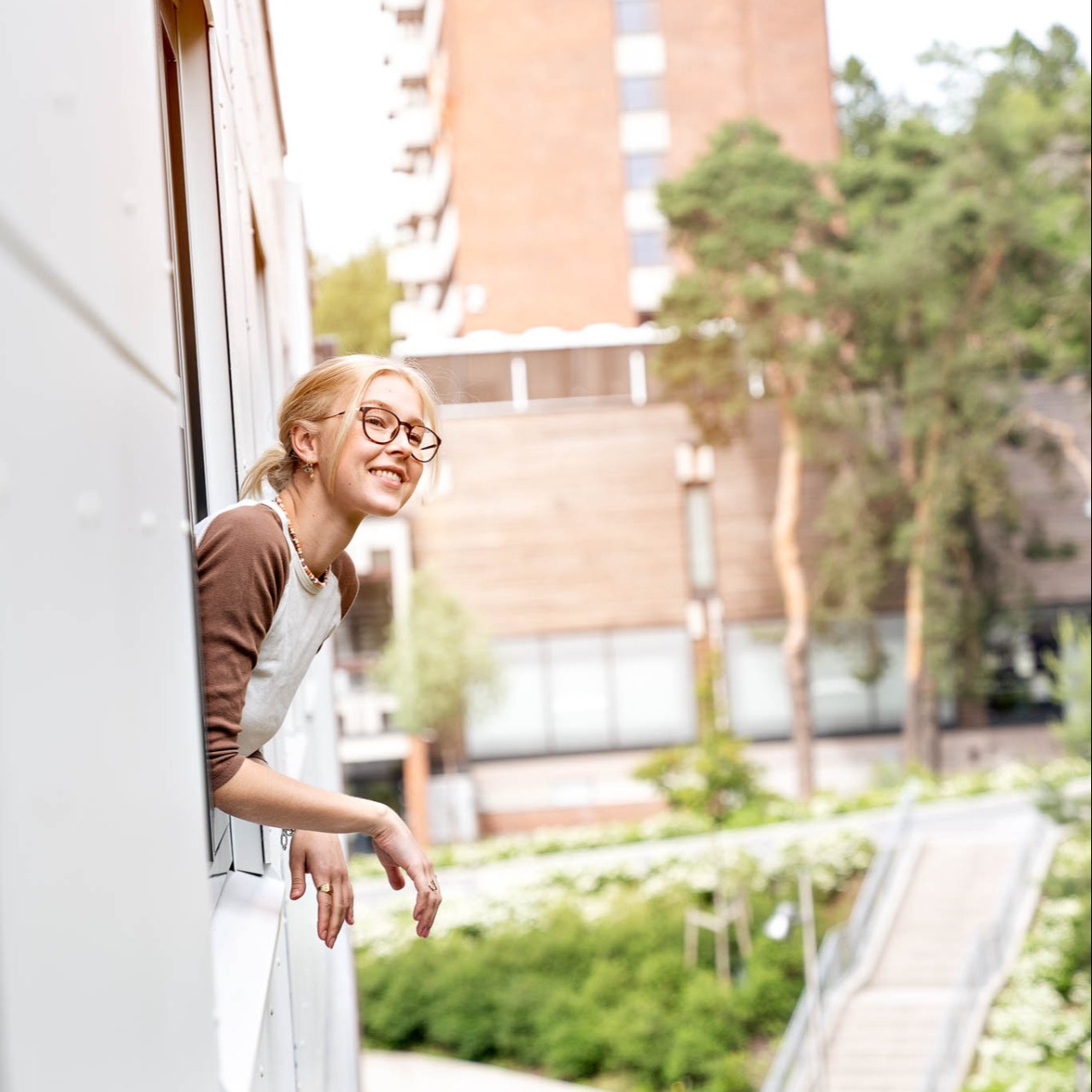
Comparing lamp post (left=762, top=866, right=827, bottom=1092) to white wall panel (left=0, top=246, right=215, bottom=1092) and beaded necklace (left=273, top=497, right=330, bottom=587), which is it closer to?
beaded necklace (left=273, top=497, right=330, bottom=587)

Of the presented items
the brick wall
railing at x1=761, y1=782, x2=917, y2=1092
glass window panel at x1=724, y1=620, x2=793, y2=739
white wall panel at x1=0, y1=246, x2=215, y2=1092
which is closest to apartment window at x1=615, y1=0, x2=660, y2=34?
the brick wall

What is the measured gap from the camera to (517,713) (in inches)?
872

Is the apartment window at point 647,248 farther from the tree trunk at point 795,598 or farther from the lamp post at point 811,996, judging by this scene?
the lamp post at point 811,996

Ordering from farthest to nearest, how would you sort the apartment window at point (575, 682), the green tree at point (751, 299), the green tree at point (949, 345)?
the apartment window at point (575, 682) < the green tree at point (751, 299) < the green tree at point (949, 345)

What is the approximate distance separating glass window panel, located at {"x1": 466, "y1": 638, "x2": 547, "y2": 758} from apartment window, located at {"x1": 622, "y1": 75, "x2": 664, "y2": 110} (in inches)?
388

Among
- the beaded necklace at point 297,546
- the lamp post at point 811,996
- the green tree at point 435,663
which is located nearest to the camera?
the beaded necklace at point 297,546

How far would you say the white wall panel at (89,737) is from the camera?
47 cm

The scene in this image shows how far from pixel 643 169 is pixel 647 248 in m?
1.35

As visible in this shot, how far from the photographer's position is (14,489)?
1.55 feet

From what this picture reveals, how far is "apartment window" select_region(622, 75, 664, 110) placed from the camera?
25562 millimetres

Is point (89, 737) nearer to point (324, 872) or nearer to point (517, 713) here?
point (324, 872)

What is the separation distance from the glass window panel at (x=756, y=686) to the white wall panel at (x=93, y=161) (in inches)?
851

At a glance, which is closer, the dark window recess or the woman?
the woman

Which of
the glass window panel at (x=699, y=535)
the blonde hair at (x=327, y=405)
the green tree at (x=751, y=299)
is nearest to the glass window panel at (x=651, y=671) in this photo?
the glass window panel at (x=699, y=535)
